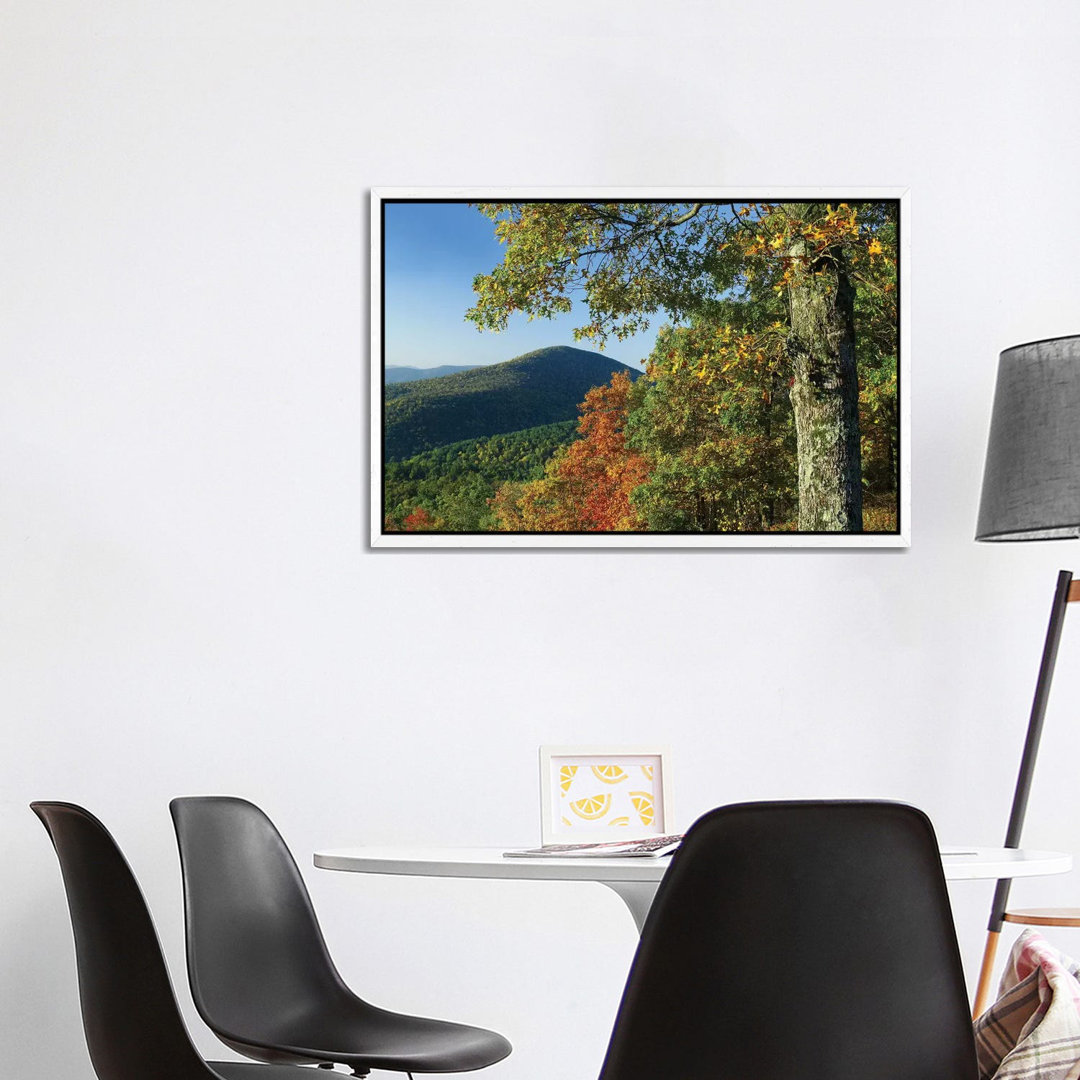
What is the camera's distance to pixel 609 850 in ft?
5.67

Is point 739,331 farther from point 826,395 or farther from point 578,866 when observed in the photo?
point 578,866

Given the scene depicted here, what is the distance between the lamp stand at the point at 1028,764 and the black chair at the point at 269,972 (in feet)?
3.29

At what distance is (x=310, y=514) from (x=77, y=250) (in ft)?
2.65

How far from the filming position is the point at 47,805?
1705 mm

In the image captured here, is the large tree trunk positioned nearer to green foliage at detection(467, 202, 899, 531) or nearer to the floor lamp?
green foliage at detection(467, 202, 899, 531)

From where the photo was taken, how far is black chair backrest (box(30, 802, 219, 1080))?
1587mm

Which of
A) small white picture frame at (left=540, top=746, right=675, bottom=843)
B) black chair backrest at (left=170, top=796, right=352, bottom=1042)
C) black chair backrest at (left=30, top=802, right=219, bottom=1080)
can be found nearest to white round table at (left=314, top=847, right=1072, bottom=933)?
small white picture frame at (left=540, top=746, right=675, bottom=843)

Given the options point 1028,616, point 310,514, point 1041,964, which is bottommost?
point 1041,964

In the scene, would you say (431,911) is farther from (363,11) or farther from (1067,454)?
(363,11)

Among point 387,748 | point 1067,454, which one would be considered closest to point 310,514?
point 387,748

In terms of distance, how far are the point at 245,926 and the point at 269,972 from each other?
91 mm

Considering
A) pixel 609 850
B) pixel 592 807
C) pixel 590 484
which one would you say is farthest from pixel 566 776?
pixel 590 484

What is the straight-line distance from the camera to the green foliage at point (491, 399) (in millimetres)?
2795

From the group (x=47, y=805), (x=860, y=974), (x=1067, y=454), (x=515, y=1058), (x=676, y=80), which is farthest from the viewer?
(x=676, y=80)
